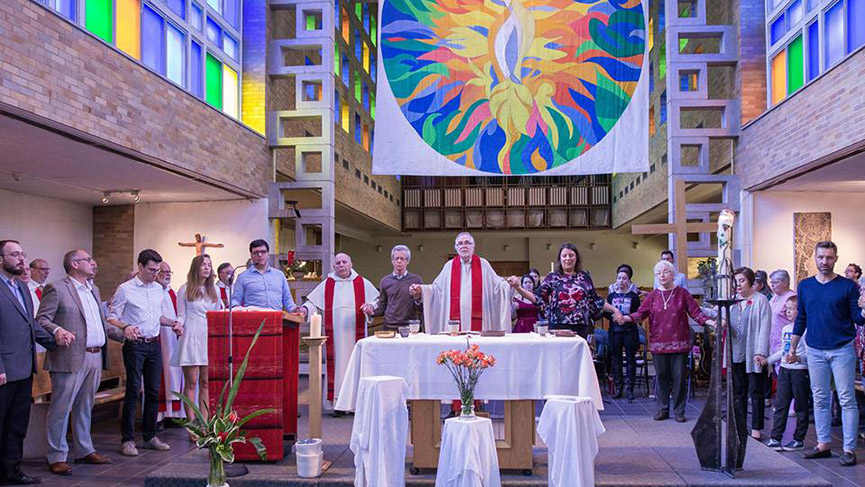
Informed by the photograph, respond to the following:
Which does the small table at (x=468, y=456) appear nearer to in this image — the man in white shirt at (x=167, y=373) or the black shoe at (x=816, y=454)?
the black shoe at (x=816, y=454)

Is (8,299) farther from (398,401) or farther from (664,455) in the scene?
(664,455)

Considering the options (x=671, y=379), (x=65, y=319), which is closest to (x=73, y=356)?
(x=65, y=319)

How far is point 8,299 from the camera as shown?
15.6 ft

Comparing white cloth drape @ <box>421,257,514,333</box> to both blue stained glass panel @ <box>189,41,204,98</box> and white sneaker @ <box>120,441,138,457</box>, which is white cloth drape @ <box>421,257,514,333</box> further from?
blue stained glass panel @ <box>189,41,204,98</box>

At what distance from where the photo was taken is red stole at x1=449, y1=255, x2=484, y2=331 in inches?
251

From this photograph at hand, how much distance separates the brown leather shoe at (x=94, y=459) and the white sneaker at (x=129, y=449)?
0.22 metres

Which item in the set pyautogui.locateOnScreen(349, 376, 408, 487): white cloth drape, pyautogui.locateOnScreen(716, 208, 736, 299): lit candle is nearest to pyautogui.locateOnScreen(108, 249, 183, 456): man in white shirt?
pyautogui.locateOnScreen(349, 376, 408, 487): white cloth drape

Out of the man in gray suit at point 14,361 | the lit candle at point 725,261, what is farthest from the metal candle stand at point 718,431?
the man in gray suit at point 14,361

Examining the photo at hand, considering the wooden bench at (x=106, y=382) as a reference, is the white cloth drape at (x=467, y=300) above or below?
above

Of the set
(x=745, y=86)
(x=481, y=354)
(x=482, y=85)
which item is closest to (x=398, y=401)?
(x=481, y=354)

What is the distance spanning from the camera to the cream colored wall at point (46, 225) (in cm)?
962

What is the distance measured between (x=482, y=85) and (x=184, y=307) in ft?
13.8

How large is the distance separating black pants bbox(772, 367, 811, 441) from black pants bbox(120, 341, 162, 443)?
4883 millimetres

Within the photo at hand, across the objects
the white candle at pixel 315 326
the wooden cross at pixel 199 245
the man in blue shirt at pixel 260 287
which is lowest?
the white candle at pixel 315 326
